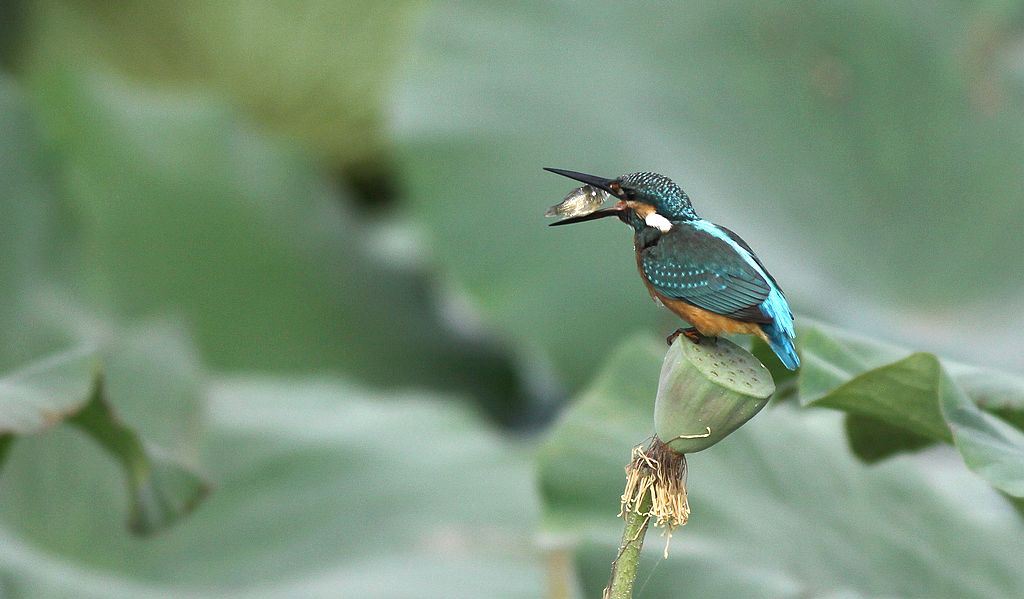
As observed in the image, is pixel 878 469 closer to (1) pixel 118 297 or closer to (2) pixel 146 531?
(2) pixel 146 531

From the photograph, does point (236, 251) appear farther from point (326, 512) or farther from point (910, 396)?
point (910, 396)

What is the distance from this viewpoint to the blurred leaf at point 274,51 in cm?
450

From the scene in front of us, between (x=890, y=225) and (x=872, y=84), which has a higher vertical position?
(x=872, y=84)

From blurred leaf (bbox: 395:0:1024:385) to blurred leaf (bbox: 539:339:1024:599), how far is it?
0.81 meters

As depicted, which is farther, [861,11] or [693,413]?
[861,11]

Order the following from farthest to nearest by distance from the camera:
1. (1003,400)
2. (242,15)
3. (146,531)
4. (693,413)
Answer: (242,15)
(146,531)
(1003,400)
(693,413)

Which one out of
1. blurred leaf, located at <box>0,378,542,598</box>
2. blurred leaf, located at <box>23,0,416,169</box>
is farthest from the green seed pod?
blurred leaf, located at <box>23,0,416,169</box>

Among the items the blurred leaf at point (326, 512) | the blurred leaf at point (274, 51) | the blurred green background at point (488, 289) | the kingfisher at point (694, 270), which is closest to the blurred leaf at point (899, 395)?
the kingfisher at point (694, 270)

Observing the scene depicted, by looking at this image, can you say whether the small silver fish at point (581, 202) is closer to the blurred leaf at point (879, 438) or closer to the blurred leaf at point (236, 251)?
the blurred leaf at point (879, 438)

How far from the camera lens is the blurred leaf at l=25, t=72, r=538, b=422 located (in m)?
2.39

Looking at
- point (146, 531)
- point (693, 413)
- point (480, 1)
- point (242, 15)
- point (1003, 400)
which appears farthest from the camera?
point (242, 15)

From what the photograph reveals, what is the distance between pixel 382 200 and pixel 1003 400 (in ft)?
13.1

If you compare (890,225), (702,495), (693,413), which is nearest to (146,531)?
(702,495)

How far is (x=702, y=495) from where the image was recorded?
3.50 feet
